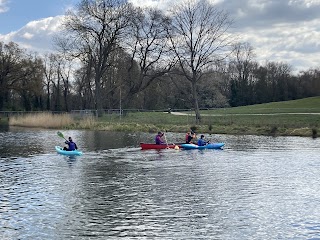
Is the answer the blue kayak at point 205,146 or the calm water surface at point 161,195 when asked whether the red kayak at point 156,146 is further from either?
the calm water surface at point 161,195

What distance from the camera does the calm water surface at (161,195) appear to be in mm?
12961

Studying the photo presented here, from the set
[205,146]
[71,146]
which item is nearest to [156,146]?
[205,146]

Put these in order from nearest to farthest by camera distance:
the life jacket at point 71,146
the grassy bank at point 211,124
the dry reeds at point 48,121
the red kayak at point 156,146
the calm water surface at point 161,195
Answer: the calm water surface at point 161,195 < the life jacket at point 71,146 < the red kayak at point 156,146 < the grassy bank at point 211,124 < the dry reeds at point 48,121

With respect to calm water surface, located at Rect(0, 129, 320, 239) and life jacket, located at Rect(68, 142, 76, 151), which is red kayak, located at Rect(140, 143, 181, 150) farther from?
life jacket, located at Rect(68, 142, 76, 151)

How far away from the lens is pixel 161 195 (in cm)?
1714

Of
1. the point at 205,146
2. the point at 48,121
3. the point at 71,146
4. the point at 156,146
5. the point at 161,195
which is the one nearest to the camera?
the point at 161,195

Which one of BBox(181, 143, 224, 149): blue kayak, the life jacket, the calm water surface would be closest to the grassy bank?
BBox(181, 143, 224, 149): blue kayak

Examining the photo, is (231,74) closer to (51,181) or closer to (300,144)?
(300,144)

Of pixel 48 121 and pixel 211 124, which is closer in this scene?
pixel 211 124

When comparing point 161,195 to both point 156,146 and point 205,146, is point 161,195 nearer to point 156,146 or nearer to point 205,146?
point 156,146

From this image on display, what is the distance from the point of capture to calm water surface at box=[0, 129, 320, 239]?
12961mm

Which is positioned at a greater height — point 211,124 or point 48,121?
point 48,121

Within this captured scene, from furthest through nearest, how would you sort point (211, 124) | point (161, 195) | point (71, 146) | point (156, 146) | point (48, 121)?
point (48, 121), point (211, 124), point (156, 146), point (71, 146), point (161, 195)

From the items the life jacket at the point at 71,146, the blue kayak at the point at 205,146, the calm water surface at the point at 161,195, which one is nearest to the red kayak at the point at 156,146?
the blue kayak at the point at 205,146
